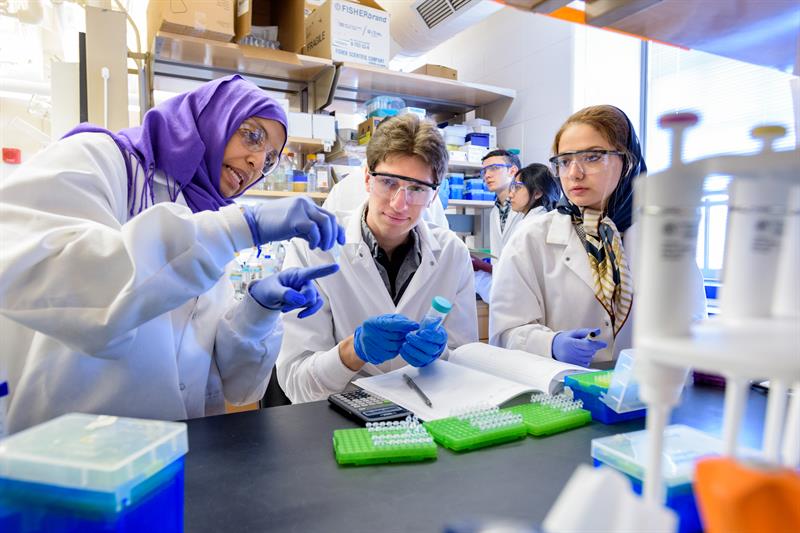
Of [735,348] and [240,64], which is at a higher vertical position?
[240,64]

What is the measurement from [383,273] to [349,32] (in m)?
2.42

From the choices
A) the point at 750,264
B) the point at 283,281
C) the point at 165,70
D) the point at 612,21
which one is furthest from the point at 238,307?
the point at 165,70

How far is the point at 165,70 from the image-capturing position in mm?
3479

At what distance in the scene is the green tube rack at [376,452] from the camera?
80 cm

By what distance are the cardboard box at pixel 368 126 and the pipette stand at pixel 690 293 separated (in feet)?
10.8

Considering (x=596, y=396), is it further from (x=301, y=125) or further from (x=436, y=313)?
(x=301, y=125)

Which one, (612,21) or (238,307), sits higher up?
(612,21)

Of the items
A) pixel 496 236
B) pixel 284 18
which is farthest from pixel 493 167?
A: pixel 284 18

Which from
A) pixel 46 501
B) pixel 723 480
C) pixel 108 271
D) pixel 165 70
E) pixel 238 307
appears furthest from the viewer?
pixel 165 70

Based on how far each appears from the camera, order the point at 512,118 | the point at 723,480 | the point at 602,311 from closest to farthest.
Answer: the point at 723,480
the point at 602,311
the point at 512,118

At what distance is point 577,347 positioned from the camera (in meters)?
1.49

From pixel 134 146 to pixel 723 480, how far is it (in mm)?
1341

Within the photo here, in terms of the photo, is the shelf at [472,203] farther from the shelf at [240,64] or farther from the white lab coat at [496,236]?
the shelf at [240,64]

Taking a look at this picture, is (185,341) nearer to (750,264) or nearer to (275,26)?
(750,264)
